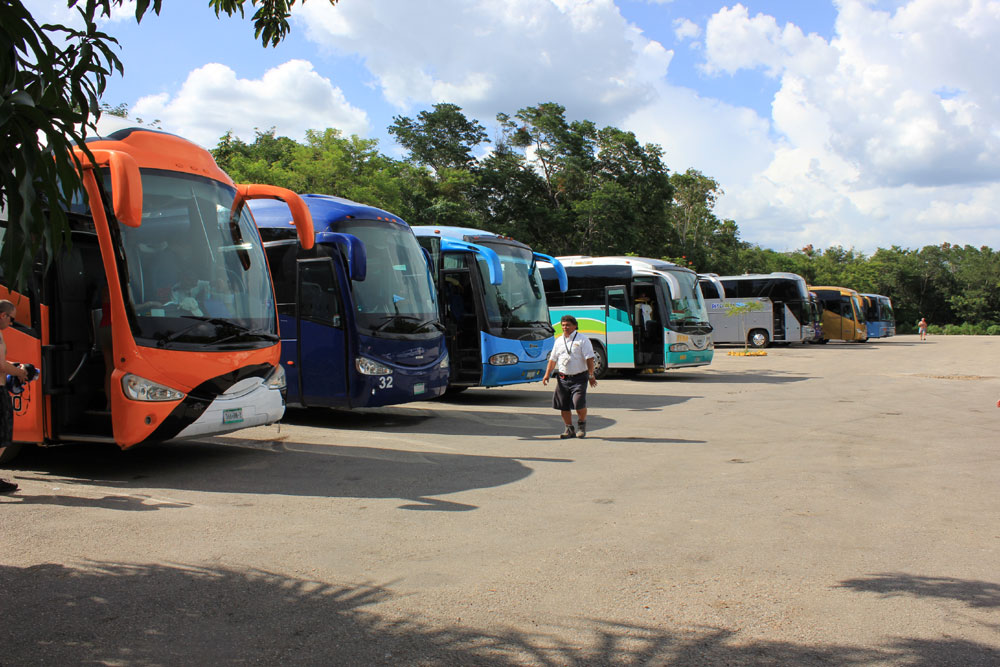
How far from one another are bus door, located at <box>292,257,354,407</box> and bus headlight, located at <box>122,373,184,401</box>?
3781mm

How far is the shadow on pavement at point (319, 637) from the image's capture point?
3.82m

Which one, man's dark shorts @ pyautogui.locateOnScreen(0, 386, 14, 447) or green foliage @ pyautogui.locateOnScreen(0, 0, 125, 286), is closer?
green foliage @ pyautogui.locateOnScreen(0, 0, 125, 286)

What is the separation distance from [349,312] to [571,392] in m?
3.37

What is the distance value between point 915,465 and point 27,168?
29.4ft

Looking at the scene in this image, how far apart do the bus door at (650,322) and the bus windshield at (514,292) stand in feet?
16.9

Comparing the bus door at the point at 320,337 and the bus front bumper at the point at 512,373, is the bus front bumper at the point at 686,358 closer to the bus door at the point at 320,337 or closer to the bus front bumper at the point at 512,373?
the bus front bumper at the point at 512,373

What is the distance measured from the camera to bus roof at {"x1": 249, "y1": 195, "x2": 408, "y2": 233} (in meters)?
11.8

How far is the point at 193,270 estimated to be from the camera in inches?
332

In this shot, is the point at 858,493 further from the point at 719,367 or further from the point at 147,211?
the point at 719,367

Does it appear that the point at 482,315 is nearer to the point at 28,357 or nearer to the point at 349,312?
the point at 349,312

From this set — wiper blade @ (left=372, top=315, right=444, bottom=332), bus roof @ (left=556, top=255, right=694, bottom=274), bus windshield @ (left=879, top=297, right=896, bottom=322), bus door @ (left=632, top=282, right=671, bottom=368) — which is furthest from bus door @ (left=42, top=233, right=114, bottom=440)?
bus windshield @ (left=879, top=297, right=896, bottom=322)

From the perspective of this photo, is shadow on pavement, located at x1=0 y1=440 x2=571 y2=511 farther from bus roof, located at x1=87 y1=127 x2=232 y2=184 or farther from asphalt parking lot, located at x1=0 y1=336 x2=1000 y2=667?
bus roof, located at x1=87 y1=127 x2=232 y2=184

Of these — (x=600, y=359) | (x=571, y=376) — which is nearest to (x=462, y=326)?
(x=571, y=376)

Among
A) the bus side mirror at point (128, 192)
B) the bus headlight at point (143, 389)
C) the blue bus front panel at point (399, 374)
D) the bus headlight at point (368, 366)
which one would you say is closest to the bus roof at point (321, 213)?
the blue bus front panel at point (399, 374)
